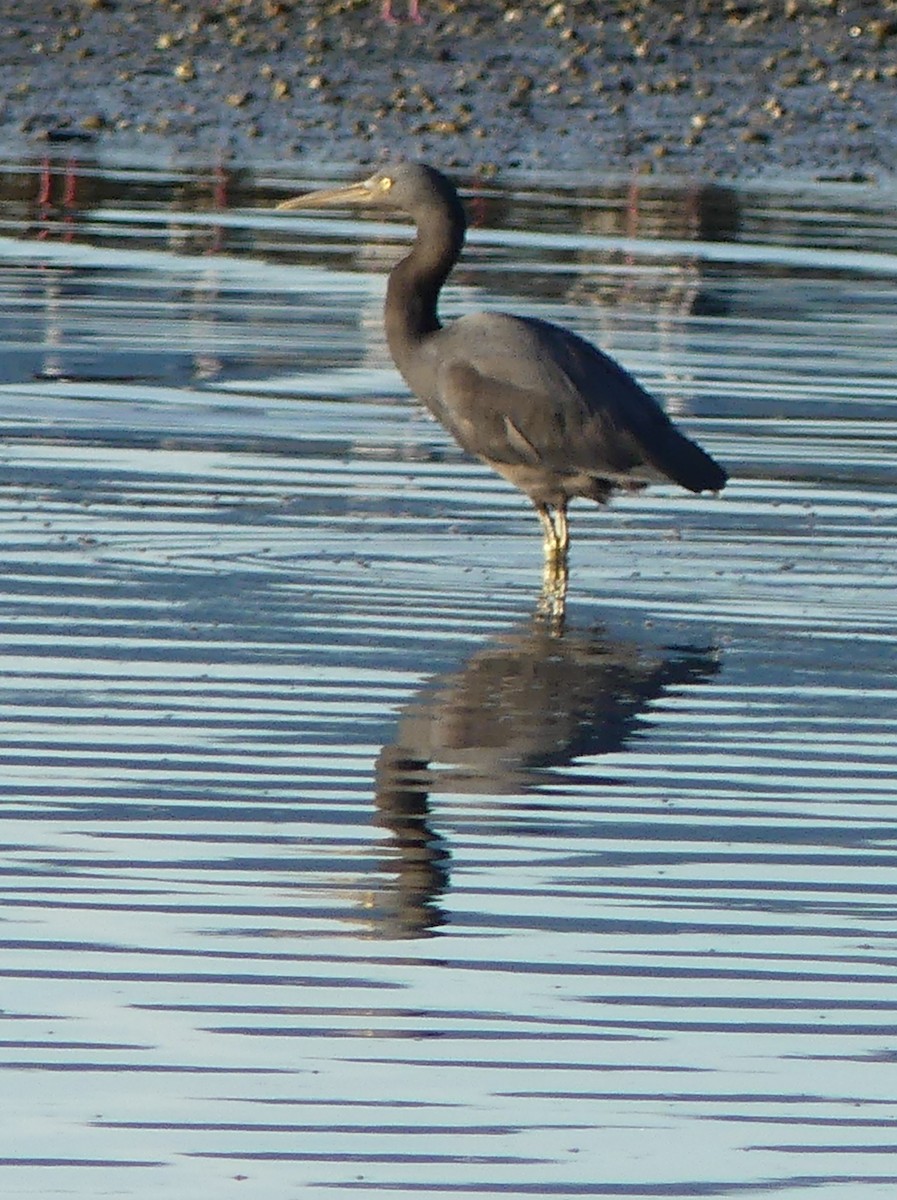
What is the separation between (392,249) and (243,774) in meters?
13.7

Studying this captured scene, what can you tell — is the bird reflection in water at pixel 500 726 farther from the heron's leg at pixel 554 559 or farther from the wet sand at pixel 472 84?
the wet sand at pixel 472 84

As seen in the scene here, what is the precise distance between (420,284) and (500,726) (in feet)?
12.7

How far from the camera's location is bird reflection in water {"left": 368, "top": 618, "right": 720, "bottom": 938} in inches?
320

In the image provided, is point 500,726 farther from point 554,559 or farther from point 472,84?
point 472,84

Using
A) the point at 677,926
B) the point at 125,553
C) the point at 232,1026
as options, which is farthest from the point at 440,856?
the point at 125,553

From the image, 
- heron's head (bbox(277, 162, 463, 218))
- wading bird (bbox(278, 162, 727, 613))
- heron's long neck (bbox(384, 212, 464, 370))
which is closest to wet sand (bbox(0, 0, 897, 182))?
heron's head (bbox(277, 162, 463, 218))

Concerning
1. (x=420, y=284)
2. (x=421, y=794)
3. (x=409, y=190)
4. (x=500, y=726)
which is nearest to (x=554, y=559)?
(x=420, y=284)

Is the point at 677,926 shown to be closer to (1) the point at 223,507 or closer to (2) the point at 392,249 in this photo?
(1) the point at 223,507

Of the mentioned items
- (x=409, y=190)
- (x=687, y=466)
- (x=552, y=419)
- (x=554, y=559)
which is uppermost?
(x=409, y=190)

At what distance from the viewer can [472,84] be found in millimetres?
31344

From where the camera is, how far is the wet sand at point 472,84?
28.6 m

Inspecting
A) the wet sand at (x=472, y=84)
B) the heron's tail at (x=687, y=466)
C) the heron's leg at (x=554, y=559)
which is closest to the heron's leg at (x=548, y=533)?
the heron's leg at (x=554, y=559)

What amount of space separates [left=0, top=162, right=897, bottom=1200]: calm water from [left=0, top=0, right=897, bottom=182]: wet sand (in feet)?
35.1

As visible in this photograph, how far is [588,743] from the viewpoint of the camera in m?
9.66
